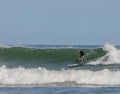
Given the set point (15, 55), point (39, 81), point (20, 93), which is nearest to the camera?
point (20, 93)

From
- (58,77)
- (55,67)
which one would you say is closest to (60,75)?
(58,77)

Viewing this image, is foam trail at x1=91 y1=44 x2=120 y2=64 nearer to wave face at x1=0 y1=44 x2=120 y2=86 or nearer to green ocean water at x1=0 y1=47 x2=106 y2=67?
wave face at x1=0 y1=44 x2=120 y2=86

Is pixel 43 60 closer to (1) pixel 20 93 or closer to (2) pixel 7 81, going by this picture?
(2) pixel 7 81

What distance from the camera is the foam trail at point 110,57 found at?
31125mm

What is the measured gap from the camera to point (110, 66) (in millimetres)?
28906

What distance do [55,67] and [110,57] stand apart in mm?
4841

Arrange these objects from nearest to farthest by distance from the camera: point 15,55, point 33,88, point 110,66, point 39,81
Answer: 1. point 33,88
2. point 39,81
3. point 110,66
4. point 15,55

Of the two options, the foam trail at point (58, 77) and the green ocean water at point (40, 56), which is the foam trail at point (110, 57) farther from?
the foam trail at point (58, 77)

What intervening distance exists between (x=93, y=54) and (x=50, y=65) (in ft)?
16.9

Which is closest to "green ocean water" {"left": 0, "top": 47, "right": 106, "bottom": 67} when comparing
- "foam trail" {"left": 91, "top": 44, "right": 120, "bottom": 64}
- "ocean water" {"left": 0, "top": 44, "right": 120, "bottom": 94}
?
"ocean water" {"left": 0, "top": 44, "right": 120, "bottom": 94}

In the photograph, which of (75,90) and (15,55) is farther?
(15,55)

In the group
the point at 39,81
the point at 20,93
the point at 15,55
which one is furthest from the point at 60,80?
the point at 15,55

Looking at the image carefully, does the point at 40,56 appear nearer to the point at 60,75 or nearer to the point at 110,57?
the point at 110,57

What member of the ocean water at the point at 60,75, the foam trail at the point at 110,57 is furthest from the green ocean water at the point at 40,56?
the foam trail at the point at 110,57
